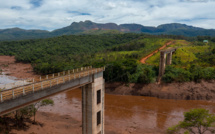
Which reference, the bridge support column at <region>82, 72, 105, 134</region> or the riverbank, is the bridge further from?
the riverbank

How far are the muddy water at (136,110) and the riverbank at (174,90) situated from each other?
1.97 m

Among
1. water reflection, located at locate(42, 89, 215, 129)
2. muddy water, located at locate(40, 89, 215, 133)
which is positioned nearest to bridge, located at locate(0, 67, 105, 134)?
muddy water, located at locate(40, 89, 215, 133)

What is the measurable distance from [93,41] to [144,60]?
71.1 meters

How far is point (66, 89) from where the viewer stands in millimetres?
22922

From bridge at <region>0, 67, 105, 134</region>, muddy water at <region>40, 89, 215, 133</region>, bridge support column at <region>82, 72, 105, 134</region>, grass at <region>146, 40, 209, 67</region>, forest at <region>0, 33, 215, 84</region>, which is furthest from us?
grass at <region>146, 40, 209, 67</region>

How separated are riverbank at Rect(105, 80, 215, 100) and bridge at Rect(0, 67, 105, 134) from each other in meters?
29.9

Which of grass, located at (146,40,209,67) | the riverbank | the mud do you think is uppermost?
grass, located at (146,40,209,67)

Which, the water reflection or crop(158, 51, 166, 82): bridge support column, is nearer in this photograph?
the water reflection

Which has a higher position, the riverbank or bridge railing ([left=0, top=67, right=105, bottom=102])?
bridge railing ([left=0, top=67, right=105, bottom=102])

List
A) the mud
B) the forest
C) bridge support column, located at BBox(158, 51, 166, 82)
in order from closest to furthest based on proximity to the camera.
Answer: the forest → bridge support column, located at BBox(158, 51, 166, 82) → the mud

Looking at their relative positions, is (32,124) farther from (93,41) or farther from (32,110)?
(93,41)

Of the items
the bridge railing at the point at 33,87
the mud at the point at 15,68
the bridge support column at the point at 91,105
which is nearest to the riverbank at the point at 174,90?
the bridge support column at the point at 91,105

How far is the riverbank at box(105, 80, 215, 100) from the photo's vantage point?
52.3 meters

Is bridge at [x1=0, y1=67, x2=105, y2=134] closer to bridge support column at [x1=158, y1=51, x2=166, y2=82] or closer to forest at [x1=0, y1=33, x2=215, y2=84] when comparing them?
forest at [x1=0, y1=33, x2=215, y2=84]
